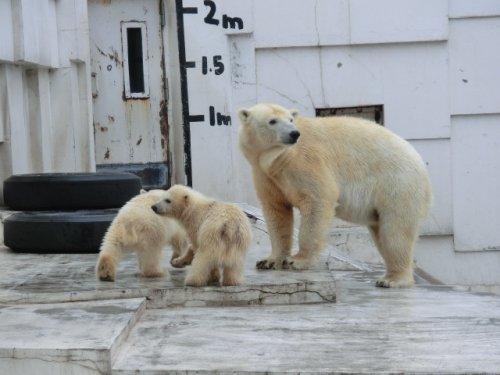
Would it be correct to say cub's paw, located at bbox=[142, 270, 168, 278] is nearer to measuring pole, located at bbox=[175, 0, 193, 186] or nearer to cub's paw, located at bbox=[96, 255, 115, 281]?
cub's paw, located at bbox=[96, 255, 115, 281]

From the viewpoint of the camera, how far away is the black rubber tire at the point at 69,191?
19.4 feet

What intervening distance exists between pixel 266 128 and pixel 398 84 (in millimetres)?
3071

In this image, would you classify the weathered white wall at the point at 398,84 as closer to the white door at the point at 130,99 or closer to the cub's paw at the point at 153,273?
the white door at the point at 130,99

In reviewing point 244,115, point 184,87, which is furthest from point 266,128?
point 184,87

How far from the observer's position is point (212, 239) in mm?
4254

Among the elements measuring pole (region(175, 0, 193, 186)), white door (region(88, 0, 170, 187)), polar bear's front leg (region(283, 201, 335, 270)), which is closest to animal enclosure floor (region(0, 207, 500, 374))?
polar bear's front leg (region(283, 201, 335, 270))

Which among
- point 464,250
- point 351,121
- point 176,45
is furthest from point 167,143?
point 351,121

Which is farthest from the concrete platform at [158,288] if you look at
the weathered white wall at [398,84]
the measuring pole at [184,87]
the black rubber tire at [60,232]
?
the weathered white wall at [398,84]

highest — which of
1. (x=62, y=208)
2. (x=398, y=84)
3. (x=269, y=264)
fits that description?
(x=398, y=84)

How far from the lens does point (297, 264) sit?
4.97 metres

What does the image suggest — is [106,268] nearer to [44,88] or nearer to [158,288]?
[158,288]

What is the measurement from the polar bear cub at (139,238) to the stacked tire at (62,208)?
107cm

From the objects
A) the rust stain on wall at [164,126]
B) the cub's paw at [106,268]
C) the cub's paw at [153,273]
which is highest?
the rust stain on wall at [164,126]

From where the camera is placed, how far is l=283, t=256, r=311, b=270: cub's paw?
4.97 metres
